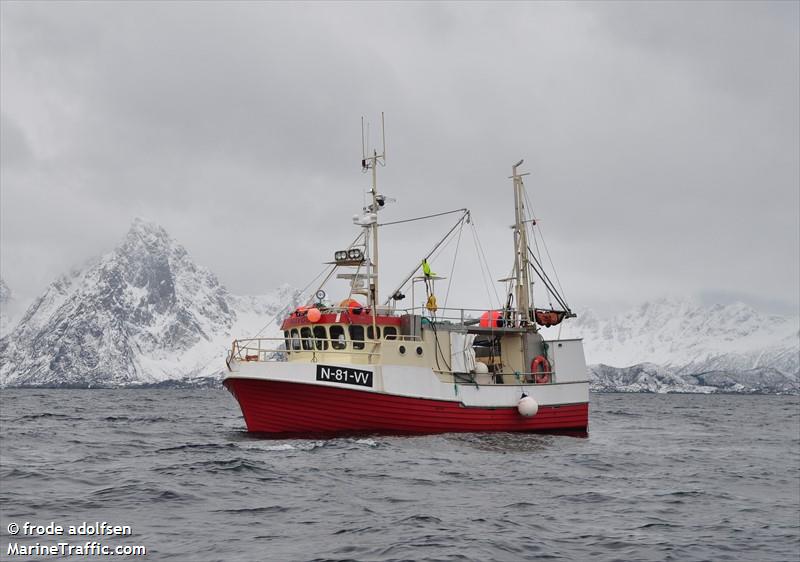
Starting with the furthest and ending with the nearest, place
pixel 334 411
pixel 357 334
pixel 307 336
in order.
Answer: pixel 307 336 < pixel 357 334 < pixel 334 411

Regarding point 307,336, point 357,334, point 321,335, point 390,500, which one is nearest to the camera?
point 390,500

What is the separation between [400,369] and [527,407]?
6.05 meters

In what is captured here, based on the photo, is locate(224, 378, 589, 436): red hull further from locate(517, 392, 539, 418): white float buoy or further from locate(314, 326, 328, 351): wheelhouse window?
locate(314, 326, 328, 351): wheelhouse window

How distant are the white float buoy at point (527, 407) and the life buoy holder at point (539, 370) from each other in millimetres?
2076

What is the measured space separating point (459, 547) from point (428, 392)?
59.6 ft

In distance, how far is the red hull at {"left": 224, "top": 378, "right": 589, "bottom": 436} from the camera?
2897 cm

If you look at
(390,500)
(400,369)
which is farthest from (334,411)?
(390,500)

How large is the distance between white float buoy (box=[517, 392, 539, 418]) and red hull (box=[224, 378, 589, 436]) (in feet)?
8.59

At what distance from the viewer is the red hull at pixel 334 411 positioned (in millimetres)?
28969

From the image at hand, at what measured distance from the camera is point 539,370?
35.8 metres

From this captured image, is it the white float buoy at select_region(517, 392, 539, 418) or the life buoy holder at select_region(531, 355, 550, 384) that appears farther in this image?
the life buoy holder at select_region(531, 355, 550, 384)

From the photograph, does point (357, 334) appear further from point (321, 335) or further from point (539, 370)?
point (539, 370)

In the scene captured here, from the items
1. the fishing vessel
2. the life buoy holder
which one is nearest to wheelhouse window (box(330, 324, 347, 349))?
the fishing vessel

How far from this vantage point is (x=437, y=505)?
52.7 ft
